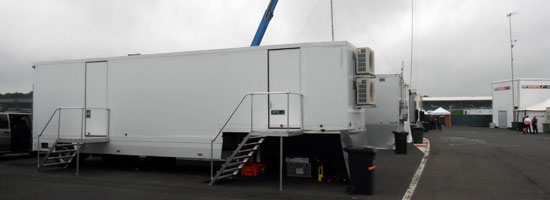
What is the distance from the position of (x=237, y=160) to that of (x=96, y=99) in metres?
4.92

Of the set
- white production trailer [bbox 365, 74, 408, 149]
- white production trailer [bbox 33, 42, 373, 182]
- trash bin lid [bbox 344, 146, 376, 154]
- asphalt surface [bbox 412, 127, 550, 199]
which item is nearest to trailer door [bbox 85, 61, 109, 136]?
white production trailer [bbox 33, 42, 373, 182]

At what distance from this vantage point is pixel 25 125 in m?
14.7

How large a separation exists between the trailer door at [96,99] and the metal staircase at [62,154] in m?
0.62

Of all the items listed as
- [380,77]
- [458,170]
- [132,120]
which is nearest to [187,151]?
[132,120]

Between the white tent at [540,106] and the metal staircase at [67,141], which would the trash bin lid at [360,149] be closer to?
the metal staircase at [67,141]

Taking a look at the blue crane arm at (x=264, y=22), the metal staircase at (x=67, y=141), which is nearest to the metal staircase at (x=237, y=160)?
the metal staircase at (x=67, y=141)

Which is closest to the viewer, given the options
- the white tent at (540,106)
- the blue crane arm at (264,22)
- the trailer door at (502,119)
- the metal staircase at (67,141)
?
the metal staircase at (67,141)

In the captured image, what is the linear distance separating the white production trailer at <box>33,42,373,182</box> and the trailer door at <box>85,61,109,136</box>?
0.03 m

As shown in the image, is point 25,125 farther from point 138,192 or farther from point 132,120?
point 138,192

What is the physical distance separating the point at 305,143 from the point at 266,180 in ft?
4.35

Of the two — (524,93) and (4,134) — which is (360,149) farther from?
(524,93)

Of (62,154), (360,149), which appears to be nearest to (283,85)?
(360,149)

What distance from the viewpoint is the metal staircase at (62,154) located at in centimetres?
1120

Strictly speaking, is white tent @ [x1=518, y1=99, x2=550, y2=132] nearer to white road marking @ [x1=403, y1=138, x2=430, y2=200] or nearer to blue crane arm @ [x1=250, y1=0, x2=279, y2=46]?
white road marking @ [x1=403, y1=138, x2=430, y2=200]
